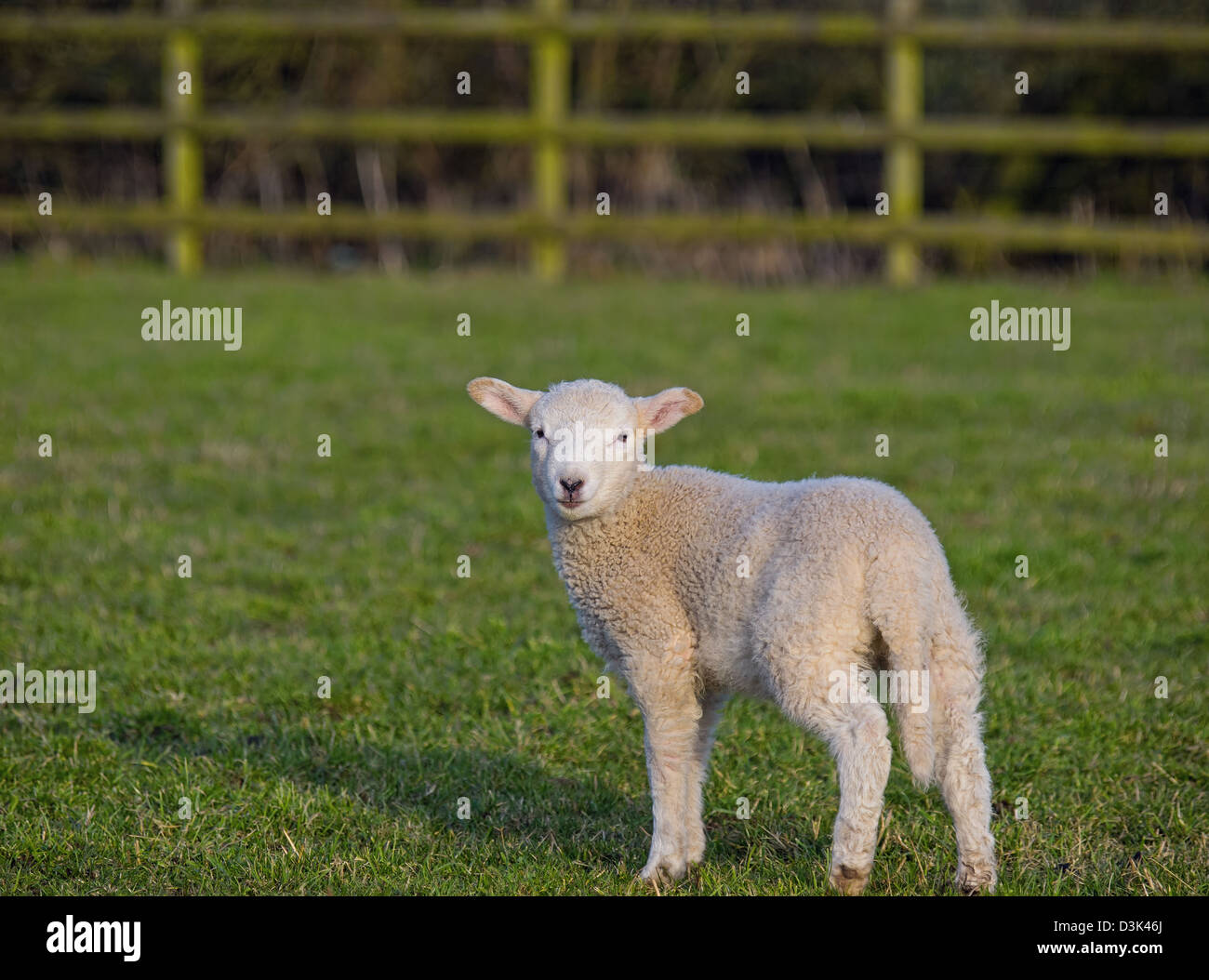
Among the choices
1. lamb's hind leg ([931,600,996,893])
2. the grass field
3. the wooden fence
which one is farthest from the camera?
the wooden fence

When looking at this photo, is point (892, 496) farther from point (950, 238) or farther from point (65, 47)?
point (65, 47)

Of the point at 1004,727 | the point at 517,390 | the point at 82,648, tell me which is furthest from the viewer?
the point at 82,648

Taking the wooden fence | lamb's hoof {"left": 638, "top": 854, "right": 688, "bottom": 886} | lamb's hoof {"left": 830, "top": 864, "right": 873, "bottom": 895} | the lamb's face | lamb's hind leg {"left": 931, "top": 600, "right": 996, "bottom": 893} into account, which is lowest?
→ lamb's hoof {"left": 638, "top": 854, "right": 688, "bottom": 886}

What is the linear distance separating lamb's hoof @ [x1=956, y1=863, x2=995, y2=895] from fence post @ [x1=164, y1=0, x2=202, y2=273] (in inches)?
377

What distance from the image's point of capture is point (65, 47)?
45.4 ft

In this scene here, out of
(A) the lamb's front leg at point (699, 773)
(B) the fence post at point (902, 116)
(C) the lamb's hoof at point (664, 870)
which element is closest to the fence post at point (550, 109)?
(B) the fence post at point (902, 116)

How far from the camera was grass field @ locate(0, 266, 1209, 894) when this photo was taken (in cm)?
380

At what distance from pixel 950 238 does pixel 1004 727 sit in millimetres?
6938

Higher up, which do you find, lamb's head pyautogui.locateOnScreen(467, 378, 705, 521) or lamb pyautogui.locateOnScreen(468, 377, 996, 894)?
lamb's head pyautogui.locateOnScreen(467, 378, 705, 521)

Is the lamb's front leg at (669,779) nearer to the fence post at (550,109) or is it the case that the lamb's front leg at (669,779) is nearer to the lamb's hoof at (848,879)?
the lamb's hoof at (848,879)

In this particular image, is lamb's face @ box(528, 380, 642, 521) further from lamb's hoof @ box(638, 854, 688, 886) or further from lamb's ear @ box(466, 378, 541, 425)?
lamb's hoof @ box(638, 854, 688, 886)

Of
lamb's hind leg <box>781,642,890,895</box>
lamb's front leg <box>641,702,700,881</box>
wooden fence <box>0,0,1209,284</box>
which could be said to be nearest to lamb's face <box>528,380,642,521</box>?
lamb's front leg <box>641,702,700,881</box>

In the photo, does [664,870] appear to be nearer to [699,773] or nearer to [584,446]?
[699,773]
